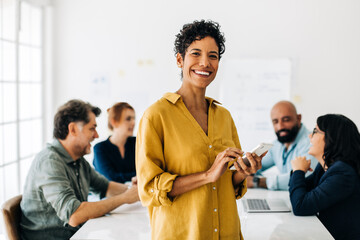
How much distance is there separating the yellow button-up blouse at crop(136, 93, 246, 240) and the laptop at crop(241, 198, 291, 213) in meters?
0.83

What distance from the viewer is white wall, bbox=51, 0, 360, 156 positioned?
368cm

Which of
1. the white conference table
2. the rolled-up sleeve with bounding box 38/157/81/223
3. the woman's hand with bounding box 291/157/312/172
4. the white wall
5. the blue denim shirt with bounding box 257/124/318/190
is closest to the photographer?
the white conference table

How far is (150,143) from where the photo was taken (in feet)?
3.53

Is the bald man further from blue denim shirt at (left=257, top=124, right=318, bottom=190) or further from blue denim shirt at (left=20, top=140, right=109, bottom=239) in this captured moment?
blue denim shirt at (left=20, top=140, right=109, bottom=239)

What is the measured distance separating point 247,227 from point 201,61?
3.20ft

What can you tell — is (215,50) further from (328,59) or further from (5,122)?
(328,59)

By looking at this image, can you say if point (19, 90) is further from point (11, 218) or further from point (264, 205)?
point (264, 205)

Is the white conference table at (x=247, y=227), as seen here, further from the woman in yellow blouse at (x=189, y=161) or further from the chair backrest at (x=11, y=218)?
the woman in yellow blouse at (x=189, y=161)

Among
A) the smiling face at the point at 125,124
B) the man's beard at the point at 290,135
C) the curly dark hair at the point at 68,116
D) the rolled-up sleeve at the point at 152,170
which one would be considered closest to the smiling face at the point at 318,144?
the man's beard at the point at 290,135

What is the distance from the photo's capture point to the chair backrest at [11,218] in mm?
1678

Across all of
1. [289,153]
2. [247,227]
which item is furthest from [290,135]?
[247,227]

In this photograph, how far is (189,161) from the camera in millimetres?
1102

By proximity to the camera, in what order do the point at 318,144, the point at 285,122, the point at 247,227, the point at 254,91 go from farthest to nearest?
the point at 254,91 → the point at 285,122 → the point at 318,144 → the point at 247,227

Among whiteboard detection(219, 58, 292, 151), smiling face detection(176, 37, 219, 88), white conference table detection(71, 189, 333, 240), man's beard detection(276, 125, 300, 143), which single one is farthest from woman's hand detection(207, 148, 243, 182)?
whiteboard detection(219, 58, 292, 151)
